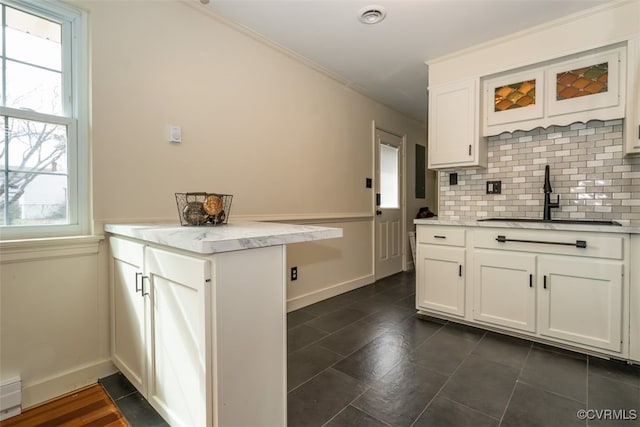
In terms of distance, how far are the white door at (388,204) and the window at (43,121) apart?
123 inches

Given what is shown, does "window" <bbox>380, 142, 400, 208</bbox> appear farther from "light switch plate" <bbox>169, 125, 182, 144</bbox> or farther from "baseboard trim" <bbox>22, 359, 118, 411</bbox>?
"baseboard trim" <bbox>22, 359, 118, 411</bbox>

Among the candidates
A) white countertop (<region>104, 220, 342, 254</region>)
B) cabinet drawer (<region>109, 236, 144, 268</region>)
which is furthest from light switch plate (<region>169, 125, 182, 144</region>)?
white countertop (<region>104, 220, 342, 254</region>)

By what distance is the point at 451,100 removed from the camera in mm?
2816

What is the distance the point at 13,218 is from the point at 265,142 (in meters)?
1.68

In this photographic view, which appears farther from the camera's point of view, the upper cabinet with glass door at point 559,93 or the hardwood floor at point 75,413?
the upper cabinet with glass door at point 559,93

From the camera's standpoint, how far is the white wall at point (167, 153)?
1616 mm

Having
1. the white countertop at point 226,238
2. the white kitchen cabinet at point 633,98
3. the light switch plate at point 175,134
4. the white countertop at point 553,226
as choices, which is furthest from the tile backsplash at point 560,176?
the light switch plate at point 175,134

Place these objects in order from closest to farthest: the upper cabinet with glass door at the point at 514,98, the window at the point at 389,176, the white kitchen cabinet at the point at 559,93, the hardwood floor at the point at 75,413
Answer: the hardwood floor at the point at 75,413 → the white kitchen cabinet at the point at 559,93 → the upper cabinet with glass door at the point at 514,98 → the window at the point at 389,176

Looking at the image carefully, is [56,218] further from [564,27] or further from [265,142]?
[564,27]

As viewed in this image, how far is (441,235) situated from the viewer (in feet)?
8.68

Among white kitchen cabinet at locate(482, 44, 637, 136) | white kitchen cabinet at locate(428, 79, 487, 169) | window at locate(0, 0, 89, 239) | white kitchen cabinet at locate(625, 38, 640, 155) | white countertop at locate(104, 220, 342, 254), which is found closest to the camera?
white countertop at locate(104, 220, 342, 254)

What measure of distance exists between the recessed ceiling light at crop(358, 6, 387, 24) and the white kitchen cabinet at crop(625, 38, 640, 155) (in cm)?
169

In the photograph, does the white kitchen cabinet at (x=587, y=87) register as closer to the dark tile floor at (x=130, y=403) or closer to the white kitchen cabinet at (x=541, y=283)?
the white kitchen cabinet at (x=541, y=283)

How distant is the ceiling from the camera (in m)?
2.14
